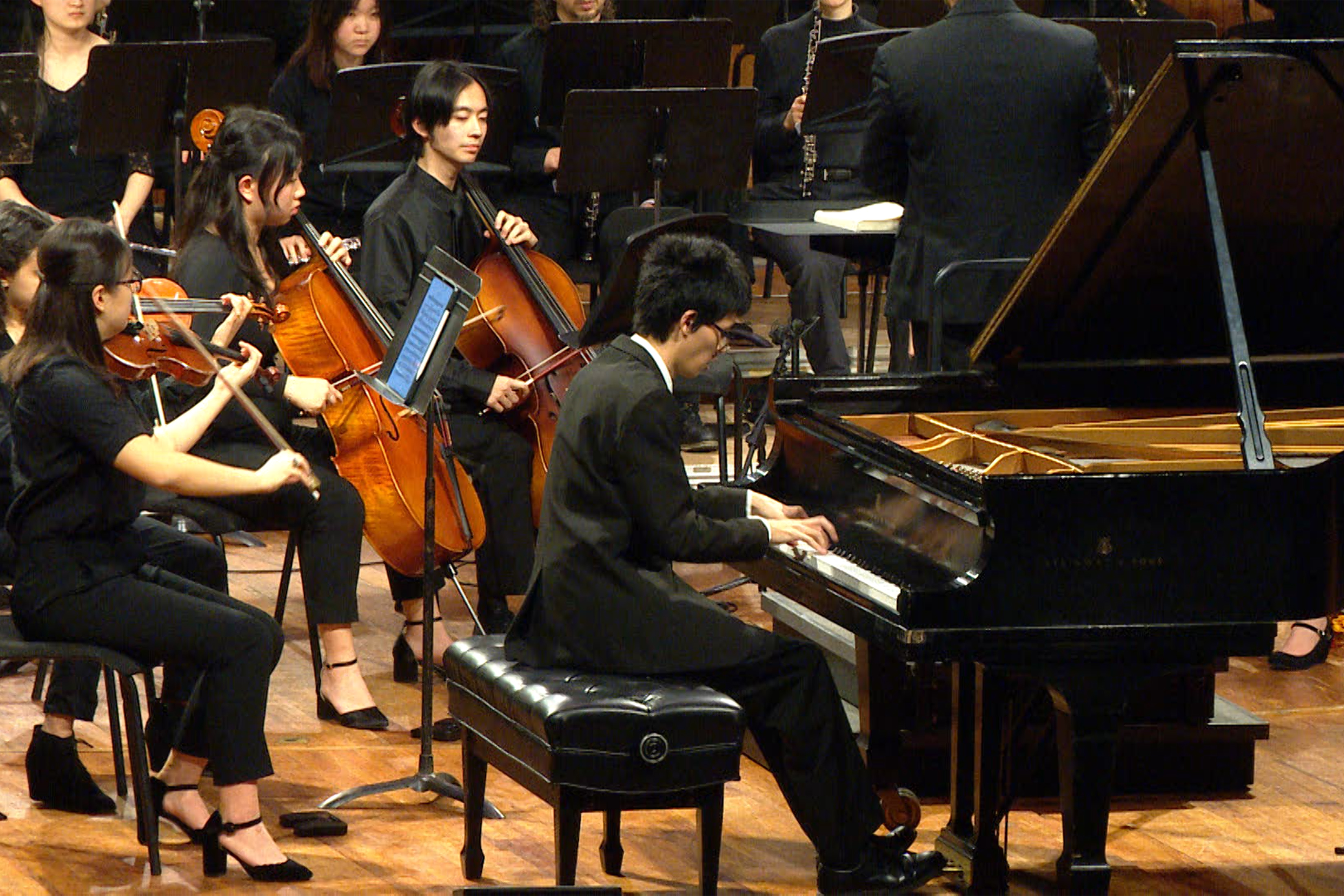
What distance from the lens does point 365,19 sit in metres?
6.33

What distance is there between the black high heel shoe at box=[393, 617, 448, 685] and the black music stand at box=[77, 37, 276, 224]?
5.49 ft


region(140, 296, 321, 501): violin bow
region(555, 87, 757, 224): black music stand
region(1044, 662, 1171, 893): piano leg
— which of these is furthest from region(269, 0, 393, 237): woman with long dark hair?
region(1044, 662, 1171, 893): piano leg

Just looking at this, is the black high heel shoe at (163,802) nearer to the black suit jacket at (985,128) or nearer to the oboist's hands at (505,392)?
the oboist's hands at (505,392)

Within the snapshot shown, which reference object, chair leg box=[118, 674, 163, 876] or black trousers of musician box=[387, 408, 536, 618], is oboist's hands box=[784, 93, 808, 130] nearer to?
black trousers of musician box=[387, 408, 536, 618]

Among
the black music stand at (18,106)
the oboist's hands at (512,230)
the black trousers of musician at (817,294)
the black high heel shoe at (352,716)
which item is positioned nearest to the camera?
the black high heel shoe at (352,716)

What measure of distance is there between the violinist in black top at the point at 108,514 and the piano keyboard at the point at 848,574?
884 mm

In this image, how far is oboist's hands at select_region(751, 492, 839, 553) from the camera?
11.1 feet

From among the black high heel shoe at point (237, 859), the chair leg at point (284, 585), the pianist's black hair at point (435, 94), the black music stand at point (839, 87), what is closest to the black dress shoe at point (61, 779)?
the black high heel shoe at point (237, 859)

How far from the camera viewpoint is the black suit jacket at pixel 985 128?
461 centimetres

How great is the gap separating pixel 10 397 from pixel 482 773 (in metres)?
1.31

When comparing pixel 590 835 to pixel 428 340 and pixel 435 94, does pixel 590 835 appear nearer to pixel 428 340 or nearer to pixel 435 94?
pixel 428 340

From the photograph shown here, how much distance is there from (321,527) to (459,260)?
85 cm

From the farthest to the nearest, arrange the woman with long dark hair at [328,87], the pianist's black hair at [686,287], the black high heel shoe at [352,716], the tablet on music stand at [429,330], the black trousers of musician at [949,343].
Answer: the woman with long dark hair at [328,87]
the black trousers of musician at [949,343]
the black high heel shoe at [352,716]
the tablet on music stand at [429,330]
the pianist's black hair at [686,287]

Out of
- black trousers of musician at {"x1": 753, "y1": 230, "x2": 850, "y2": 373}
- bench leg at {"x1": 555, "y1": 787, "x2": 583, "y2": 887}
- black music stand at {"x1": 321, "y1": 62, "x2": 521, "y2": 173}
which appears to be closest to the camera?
bench leg at {"x1": 555, "y1": 787, "x2": 583, "y2": 887}
